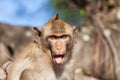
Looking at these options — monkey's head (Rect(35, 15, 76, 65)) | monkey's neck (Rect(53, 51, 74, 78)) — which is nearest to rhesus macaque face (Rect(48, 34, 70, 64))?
monkey's head (Rect(35, 15, 76, 65))

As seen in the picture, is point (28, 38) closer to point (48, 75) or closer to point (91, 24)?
point (91, 24)

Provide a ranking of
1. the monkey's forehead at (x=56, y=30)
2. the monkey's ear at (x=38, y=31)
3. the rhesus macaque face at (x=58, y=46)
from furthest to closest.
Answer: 1. the monkey's ear at (x=38, y=31)
2. the monkey's forehead at (x=56, y=30)
3. the rhesus macaque face at (x=58, y=46)

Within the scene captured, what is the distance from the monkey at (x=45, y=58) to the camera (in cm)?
707

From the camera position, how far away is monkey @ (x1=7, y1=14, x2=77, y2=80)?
707 centimetres

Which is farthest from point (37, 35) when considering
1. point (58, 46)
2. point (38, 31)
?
point (58, 46)

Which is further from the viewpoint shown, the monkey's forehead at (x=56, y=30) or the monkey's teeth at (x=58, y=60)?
the monkey's forehead at (x=56, y=30)

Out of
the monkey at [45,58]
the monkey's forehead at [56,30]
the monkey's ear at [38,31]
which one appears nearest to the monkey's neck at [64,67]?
the monkey at [45,58]

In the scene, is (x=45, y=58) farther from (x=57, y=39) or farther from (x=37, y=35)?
(x=57, y=39)

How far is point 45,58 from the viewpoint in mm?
7266

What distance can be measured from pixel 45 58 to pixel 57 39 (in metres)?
0.48

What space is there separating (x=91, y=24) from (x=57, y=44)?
333 inches

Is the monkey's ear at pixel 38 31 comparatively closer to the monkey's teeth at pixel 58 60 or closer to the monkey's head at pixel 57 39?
the monkey's head at pixel 57 39

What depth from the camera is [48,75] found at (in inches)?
285

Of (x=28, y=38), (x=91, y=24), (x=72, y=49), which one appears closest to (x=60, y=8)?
(x=28, y=38)
